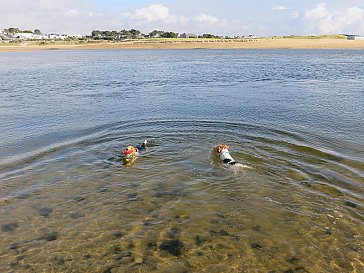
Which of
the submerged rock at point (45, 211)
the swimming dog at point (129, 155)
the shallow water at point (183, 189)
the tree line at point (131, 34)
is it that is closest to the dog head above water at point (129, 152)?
the swimming dog at point (129, 155)

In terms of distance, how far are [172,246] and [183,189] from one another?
3106 millimetres

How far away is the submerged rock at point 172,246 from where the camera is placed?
8162 mm

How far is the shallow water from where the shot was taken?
26.5 ft

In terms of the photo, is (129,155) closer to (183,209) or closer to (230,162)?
(230,162)

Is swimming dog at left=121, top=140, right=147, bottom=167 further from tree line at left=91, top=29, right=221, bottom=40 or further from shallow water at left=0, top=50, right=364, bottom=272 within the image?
tree line at left=91, top=29, right=221, bottom=40

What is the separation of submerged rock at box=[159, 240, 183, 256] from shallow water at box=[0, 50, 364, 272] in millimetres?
35

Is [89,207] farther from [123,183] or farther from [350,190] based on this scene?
[350,190]

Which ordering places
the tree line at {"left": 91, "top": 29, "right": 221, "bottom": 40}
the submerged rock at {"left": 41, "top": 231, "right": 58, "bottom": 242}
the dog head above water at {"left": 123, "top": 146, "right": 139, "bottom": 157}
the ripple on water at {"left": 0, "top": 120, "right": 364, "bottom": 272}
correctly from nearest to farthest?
the ripple on water at {"left": 0, "top": 120, "right": 364, "bottom": 272} < the submerged rock at {"left": 41, "top": 231, "right": 58, "bottom": 242} < the dog head above water at {"left": 123, "top": 146, "right": 139, "bottom": 157} < the tree line at {"left": 91, "top": 29, "right": 221, "bottom": 40}

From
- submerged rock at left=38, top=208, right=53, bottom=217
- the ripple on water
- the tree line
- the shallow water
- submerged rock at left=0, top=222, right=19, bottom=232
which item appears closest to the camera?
the ripple on water

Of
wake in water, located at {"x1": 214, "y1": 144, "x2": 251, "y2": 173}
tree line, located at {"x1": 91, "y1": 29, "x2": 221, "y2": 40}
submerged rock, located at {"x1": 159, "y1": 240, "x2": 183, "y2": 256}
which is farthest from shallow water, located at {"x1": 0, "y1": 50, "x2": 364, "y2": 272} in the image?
tree line, located at {"x1": 91, "y1": 29, "x2": 221, "y2": 40}

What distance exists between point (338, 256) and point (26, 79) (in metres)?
39.2

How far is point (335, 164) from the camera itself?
12.9m

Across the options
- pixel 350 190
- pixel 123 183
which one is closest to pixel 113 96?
pixel 123 183

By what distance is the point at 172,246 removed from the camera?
838 cm
